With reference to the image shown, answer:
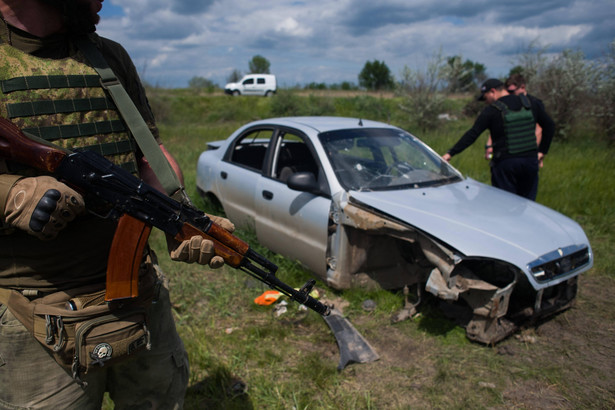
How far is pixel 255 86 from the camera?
105ft

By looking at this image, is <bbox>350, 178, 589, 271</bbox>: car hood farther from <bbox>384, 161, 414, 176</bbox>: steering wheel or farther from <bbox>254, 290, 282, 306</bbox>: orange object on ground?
<bbox>254, 290, 282, 306</bbox>: orange object on ground

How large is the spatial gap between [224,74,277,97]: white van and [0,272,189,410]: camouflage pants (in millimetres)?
31612

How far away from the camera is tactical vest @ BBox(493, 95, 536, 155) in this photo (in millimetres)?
4547

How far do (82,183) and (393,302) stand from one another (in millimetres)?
2807

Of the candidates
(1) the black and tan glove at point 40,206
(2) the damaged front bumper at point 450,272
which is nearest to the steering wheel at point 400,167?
(2) the damaged front bumper at point 450,272

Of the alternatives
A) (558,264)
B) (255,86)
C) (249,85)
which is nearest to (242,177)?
(558,264)

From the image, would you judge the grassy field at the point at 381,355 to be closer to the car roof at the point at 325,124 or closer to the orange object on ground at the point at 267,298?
the orange object on ground at the point at 267,298

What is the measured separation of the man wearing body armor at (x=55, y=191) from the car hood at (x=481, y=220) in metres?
1.90

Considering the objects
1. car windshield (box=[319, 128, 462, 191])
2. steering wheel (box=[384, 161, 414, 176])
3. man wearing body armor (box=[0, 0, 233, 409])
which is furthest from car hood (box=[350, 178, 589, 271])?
man wearing body armor (box=[0, 0, 233, 409])

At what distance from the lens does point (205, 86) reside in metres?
34.9

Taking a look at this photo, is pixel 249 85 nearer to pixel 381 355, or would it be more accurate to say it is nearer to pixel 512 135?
pixel 512 135

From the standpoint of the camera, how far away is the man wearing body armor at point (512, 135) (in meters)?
4.56

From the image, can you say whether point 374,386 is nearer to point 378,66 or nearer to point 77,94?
point 77,94

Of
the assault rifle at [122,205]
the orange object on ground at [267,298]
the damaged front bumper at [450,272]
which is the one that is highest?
the assault rifle at [122,205]
